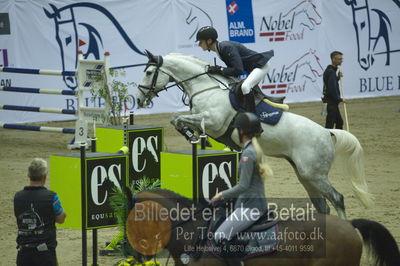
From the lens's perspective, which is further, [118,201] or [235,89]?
[235,89]

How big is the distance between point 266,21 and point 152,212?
45.5 feet

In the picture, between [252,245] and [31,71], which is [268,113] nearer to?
[252,245]

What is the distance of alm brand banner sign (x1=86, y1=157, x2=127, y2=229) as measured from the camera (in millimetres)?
6872

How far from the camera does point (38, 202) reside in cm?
548

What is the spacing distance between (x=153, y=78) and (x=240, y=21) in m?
9.64

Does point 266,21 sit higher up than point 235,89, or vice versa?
point 266,21

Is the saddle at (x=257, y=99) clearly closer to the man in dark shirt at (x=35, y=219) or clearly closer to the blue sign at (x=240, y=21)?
the man in dark shirt at (x=35, y=219)

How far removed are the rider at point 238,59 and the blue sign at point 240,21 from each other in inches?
375

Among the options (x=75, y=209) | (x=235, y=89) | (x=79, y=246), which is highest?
(x=235, y=89)

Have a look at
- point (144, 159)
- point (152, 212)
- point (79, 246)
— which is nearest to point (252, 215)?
point (152, 212)

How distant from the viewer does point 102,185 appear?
22.9ft

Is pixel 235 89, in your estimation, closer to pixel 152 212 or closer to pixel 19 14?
pixel 152 212

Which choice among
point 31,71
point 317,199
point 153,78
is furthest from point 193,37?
point 317,199

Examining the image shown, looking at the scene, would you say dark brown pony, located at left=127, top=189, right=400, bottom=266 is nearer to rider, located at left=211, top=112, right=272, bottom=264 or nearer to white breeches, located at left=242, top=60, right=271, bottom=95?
rider, located at left=211, top=112, right=272, bottom=264
